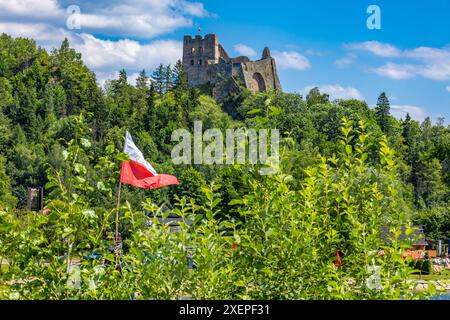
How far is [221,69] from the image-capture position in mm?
105312

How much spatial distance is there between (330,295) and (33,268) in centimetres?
235

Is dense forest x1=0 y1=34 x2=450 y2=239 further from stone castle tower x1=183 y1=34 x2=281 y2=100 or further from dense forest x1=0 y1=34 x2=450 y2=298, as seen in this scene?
stone castle tower x1=183 y1=34 x2=281 y2=100

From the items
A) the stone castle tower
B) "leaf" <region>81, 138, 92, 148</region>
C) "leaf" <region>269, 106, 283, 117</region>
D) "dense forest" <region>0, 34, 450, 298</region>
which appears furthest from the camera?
the stone castle tower

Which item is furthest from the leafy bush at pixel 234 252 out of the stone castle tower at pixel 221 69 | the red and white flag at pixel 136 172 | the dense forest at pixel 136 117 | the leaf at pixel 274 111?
the stone castle tower at pixel 221 69

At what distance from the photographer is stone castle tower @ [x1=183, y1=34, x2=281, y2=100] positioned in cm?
10231

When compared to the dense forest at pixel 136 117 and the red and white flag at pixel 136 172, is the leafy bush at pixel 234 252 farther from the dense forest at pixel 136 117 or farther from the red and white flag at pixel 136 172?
the dense forest at pixel 136 117

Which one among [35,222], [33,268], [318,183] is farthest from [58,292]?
[318,183]

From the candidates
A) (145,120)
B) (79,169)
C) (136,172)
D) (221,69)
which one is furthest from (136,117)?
(79,169)

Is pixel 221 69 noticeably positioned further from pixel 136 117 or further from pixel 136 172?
pixel 136 172

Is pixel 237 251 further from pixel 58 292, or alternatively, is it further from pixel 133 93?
pixel 133 93

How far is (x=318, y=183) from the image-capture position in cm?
623

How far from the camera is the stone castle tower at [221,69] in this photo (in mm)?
102312

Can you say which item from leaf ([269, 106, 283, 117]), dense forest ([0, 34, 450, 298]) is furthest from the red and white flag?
dense forest ([0, 34, 450, 298])

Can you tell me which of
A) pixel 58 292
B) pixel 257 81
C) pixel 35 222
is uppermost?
pixel 257 81
